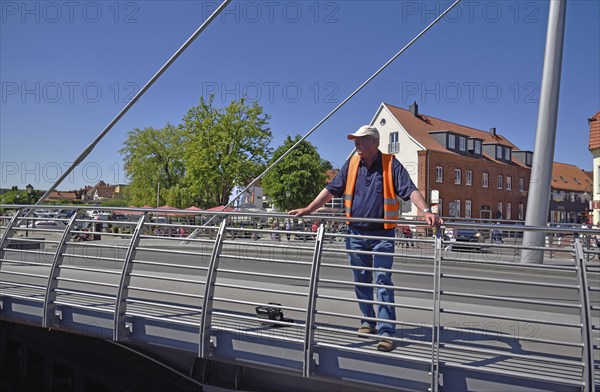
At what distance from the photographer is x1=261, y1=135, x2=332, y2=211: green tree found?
160 feet

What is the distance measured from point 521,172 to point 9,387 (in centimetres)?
5492

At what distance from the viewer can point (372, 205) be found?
538 cm

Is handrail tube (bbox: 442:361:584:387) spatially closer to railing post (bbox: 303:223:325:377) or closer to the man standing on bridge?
the man standing on bridge

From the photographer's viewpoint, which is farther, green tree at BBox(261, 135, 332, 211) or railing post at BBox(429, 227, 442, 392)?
green tree at BBox(261, 135, 332, 211)

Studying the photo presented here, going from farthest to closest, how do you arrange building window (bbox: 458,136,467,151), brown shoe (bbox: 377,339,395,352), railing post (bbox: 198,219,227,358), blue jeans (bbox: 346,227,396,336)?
building window (bbox: 458,136,467,151) < railing post (bbox: 198,219,227,358) < blue jeans (bbox: 346,227,396,336) < brown shoe (bbox: 377,339,395,352)

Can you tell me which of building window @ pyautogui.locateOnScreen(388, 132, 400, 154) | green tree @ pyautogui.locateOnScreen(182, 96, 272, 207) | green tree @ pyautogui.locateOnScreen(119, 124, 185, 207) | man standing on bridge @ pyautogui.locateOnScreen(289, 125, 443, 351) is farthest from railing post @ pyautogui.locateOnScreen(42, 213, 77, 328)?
green tree @ pyautogui.locateOnScreen(119, 124, 185, 207)

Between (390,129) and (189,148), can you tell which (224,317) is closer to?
(189,148)

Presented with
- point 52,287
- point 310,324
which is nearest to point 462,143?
point 52,287

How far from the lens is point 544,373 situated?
13.9ft

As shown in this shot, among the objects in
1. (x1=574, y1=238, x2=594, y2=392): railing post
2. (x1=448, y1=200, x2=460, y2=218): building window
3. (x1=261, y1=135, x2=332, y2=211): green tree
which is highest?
(x1=261, y1=135, x2=332, y2=211): green tree

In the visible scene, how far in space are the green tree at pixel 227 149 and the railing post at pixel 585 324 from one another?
34.5 metres

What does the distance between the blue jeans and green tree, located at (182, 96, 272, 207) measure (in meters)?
33.0

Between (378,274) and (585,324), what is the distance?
5.73 feet

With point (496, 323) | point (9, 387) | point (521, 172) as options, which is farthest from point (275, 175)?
point (496, 323)
